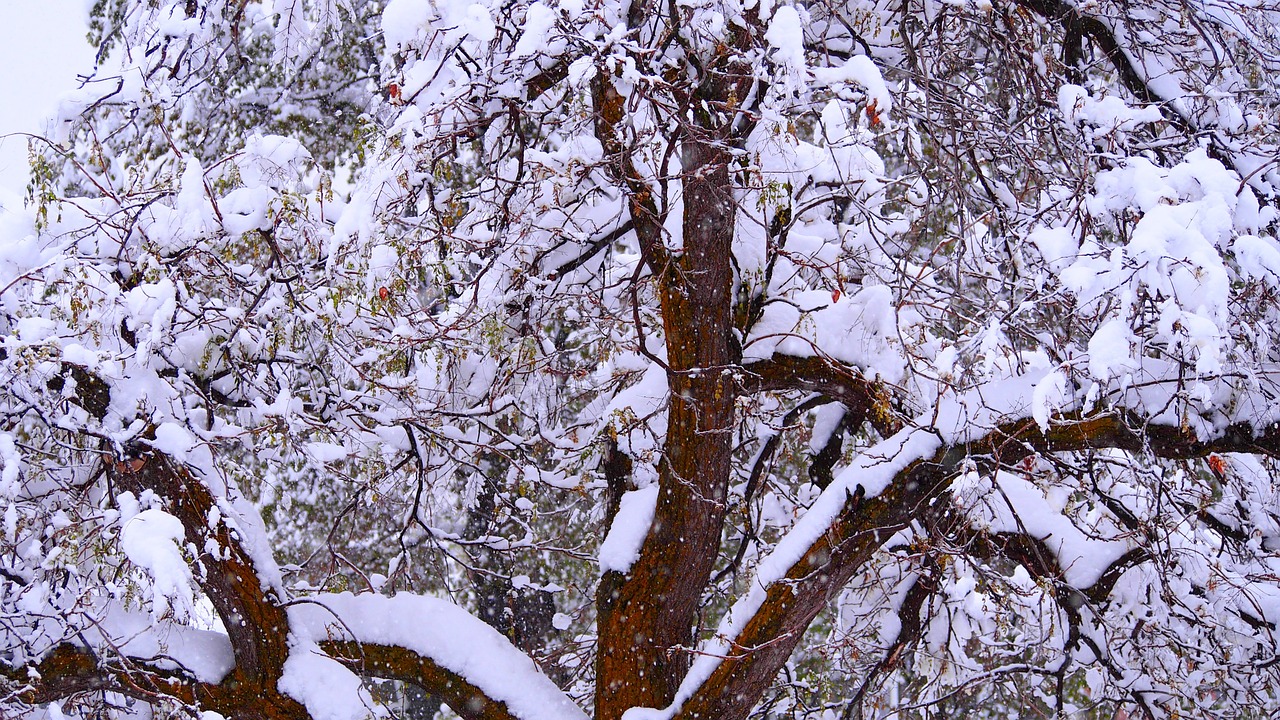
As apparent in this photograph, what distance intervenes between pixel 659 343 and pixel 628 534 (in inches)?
43.6

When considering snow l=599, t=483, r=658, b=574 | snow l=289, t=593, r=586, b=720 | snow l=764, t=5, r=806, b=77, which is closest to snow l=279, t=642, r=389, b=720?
snow l=289, t=593, r=586, b=720

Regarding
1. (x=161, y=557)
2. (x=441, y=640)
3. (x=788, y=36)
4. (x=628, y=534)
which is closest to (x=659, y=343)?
(x=628, y=534)

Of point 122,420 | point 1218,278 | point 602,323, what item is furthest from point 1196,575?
point 122,420

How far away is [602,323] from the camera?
4.92 meters

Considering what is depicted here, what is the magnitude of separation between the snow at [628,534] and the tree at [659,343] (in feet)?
0.06

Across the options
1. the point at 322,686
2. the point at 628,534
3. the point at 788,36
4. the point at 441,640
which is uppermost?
the point at 788,36

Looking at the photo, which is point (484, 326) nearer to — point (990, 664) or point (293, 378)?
point (293, 378)

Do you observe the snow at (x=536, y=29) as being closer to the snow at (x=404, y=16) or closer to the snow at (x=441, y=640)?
the snow at (x=404, y=16)

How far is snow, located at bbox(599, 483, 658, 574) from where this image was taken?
411 cm

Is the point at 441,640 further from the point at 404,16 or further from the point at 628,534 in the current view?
the point at 404,16

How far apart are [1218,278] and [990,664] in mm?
5429

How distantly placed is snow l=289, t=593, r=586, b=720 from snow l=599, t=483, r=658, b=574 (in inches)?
23.0

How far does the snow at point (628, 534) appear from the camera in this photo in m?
4.11

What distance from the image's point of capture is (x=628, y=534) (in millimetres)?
4133
